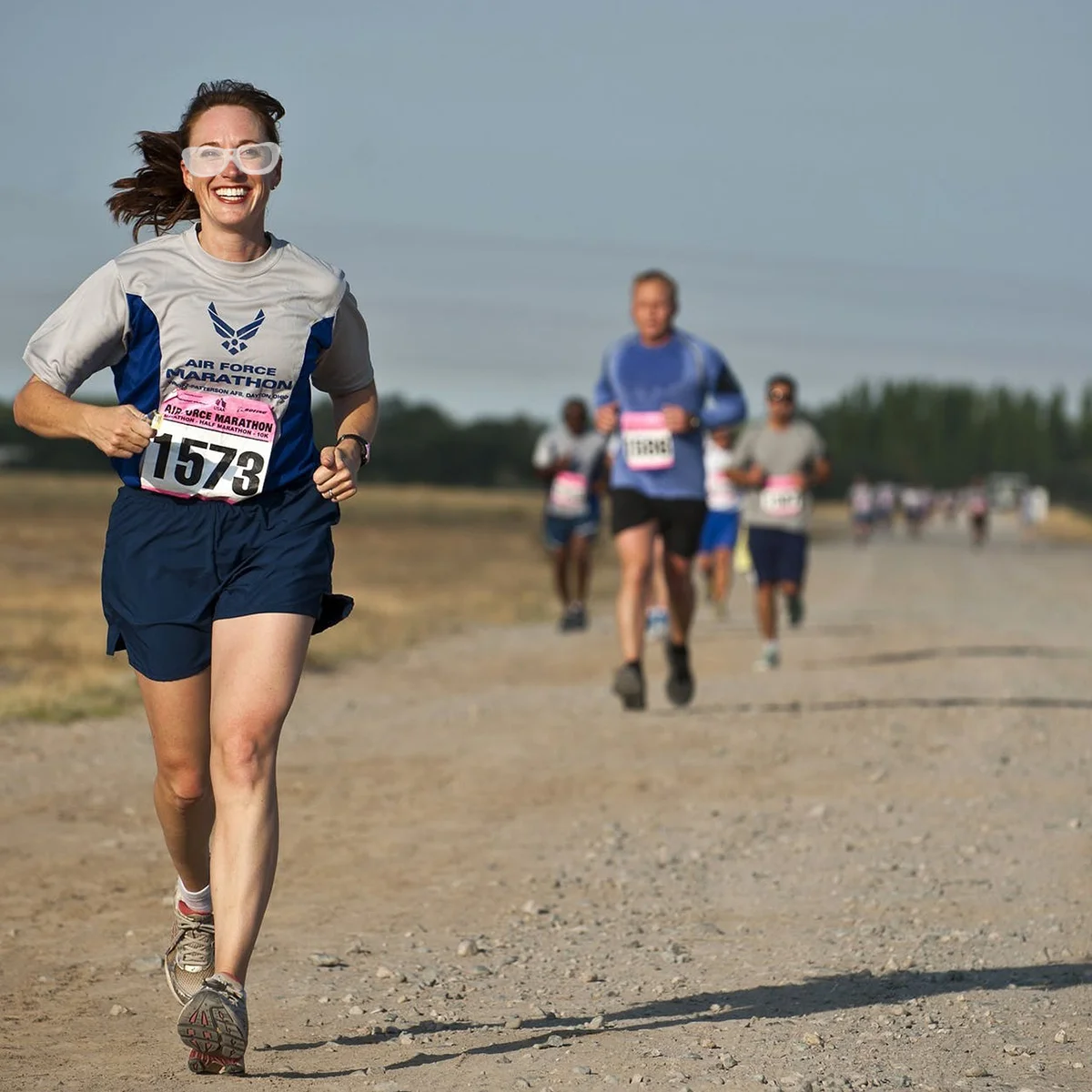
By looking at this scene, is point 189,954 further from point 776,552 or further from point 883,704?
point 776,552

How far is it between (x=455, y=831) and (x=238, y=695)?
3.58 m

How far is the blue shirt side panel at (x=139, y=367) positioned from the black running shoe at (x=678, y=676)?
6984 mm

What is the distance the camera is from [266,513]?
4.91 m

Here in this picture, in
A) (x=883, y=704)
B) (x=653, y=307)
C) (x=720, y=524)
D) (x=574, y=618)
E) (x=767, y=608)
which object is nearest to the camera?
(x=653, y=307)

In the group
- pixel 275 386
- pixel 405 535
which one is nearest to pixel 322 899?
pixel 275 386

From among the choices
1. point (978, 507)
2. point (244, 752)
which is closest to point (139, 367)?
point (244, 752)

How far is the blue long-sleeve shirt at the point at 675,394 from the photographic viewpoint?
11.2m

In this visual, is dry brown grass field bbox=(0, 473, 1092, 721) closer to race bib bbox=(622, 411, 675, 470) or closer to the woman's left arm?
race bib bbox=(622, 411, 675, 470)

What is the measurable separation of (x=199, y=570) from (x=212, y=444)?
0.31m

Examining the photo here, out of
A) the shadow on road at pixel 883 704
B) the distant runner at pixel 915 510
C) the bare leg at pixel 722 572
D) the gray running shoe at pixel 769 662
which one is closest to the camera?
the shadow on road at pixel 883 704

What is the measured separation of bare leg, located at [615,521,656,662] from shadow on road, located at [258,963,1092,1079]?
5289mm

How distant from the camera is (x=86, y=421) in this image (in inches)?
184

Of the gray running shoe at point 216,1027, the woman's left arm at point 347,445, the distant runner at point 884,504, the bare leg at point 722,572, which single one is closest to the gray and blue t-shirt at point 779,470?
the bare leg at point 722,572

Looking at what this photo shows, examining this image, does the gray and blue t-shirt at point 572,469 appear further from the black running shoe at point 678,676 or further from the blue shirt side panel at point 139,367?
the blue shirt side panel at point 139,367
